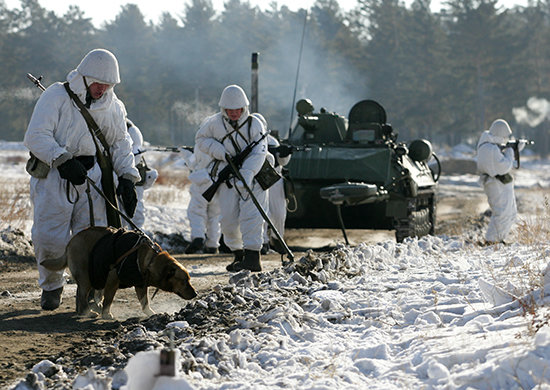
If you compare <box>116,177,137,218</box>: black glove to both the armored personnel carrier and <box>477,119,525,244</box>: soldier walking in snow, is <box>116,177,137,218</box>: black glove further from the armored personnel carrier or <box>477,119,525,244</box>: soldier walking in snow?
<box>477,119,525,244</box>: soldier walking in snow

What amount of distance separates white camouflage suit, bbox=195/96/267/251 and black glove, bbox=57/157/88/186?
3315mm

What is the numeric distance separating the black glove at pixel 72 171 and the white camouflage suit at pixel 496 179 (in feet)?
28.2

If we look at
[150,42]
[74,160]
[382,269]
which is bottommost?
[382,269]

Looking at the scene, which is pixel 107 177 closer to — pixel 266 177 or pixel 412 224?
pixel 266 177

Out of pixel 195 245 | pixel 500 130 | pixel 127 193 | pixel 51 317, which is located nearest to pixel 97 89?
pixel 127 193

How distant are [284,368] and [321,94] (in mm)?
47985

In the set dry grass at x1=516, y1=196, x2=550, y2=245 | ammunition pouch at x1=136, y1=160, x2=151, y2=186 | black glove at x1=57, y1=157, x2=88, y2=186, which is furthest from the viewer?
ammunition pouch at x1=136, y1=160, x2=151, y2=186

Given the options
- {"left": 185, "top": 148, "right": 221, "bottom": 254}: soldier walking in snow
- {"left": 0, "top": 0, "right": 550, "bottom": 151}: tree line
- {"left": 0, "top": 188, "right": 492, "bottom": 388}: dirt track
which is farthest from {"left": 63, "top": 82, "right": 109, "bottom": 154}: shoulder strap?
{"left": 0, "top": 0, "right": 550, "bottom": 151}: tree line

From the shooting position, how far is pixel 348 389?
14.9 ft

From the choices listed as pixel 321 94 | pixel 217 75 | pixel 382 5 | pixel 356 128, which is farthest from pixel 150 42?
pixel 356 128

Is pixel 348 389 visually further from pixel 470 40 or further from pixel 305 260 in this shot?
pixel 470 40

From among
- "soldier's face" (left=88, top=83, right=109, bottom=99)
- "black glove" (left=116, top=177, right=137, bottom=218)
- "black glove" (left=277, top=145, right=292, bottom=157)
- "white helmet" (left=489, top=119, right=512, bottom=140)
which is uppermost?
"soldier's face" (left=88, top=83, right=109, bottom=99)

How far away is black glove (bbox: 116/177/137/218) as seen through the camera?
25.6 feet

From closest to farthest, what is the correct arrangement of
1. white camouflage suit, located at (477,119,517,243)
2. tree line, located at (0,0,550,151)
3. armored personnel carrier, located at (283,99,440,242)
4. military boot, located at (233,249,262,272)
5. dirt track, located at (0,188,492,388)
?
dirt track, located at (0,188,492,388), military boot, located at (233,249,262,272), armored personnel carrier, located at (283,99,440,242), white camouflage suit, located at (477,119,517,243), tree line, located at (0,0,550,151)
